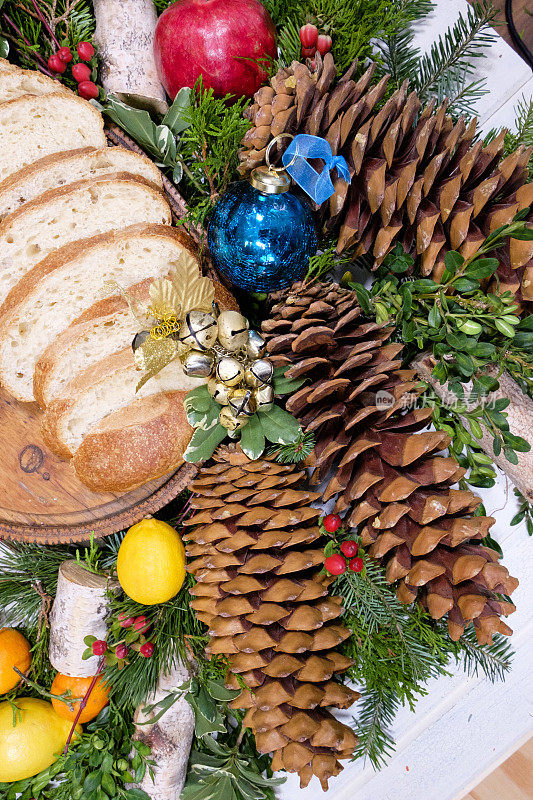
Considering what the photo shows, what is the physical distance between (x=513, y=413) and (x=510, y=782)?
100 centimetres

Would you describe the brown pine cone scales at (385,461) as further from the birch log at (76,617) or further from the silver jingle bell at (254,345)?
the birch log at (76,617)

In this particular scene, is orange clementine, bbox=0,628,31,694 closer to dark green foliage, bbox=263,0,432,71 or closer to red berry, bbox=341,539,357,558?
red berry, bbox=341,539,357,558

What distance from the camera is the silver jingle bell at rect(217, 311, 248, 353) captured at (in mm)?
716

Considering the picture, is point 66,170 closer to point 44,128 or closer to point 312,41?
point 44,128

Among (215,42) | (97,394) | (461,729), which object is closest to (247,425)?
(97,394)

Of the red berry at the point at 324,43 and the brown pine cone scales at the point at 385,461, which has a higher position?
the red berry at the point at 324,43

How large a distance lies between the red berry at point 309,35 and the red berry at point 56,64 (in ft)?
1.33

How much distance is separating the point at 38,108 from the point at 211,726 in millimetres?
1035

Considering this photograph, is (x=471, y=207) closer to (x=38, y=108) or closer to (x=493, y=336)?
(x=493, y=336)

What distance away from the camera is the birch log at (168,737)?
2.97ft

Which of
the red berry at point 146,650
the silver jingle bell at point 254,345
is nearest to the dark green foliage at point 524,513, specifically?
the silver jingle bell at point 254,345

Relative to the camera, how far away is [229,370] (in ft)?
2.32

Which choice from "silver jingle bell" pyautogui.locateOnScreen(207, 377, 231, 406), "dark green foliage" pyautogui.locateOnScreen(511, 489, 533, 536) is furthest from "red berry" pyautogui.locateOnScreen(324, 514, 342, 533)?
"dark green foliage" pyautogui.locateOnScreen(511, 489, 533, 536)

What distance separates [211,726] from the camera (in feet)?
2.78
